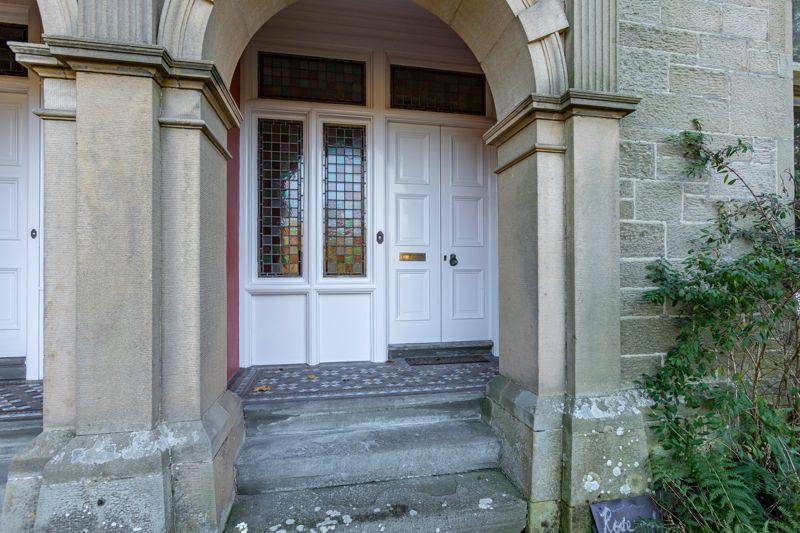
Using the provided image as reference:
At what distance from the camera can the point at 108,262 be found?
5.15 ft

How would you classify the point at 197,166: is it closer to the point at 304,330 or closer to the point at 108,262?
the point at 108,262

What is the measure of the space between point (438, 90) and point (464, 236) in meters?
1.50

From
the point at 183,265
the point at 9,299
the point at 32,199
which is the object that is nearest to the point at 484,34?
the point at 183,265

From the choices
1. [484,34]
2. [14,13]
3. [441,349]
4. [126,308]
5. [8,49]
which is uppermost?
[14,13]

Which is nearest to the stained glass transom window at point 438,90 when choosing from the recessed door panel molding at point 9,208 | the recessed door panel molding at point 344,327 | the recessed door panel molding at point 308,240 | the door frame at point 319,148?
the door frame at point 319,148

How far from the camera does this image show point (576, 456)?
1.88 meters

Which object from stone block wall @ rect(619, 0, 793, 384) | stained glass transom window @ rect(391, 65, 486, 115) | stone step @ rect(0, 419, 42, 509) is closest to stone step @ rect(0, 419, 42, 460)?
stone step @ rect(0, 419, 42, 509)

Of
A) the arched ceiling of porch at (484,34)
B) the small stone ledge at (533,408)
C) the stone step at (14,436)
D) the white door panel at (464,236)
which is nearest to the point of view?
the arched ceiling of porch at (484,34)

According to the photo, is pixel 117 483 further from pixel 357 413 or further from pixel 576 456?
pixel 576 456

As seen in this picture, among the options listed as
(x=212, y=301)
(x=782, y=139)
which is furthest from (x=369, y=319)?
(x=782, y=139)

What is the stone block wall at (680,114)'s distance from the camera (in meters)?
2.12

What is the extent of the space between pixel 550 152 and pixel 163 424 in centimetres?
229

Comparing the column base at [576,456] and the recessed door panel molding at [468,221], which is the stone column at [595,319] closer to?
the column base at [576,456]

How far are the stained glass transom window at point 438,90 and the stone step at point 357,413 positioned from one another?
2727 millimetres
